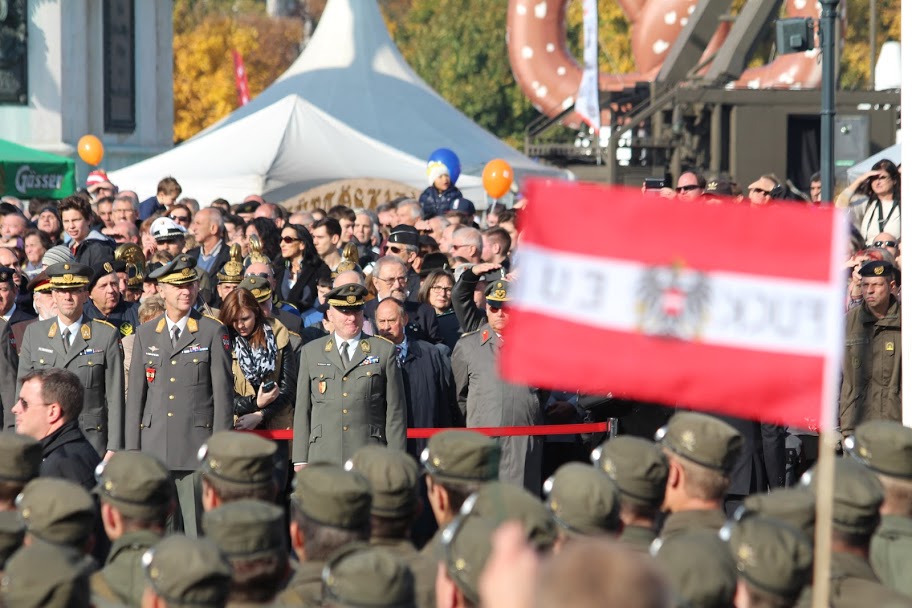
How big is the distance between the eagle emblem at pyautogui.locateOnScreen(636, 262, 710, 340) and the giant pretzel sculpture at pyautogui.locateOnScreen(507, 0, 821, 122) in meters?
24.4

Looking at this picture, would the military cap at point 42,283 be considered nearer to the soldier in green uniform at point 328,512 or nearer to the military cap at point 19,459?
the military cap at point 19,459

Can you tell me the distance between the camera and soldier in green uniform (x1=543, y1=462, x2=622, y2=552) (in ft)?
17.1

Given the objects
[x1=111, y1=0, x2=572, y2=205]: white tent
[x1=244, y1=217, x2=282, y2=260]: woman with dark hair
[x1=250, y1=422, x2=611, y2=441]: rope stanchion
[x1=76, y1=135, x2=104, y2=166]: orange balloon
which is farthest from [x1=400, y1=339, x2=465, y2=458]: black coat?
[x1=76, y1=135, x2=104, y2=166]: orange balloon

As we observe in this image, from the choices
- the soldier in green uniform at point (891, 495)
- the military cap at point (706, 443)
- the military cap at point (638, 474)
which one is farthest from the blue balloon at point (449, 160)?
the military cap at point (638, 474)

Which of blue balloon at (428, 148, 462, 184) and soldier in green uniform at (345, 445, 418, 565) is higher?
blue balloon at (428, 148, 462, 184)

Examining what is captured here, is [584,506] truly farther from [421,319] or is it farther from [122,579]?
[421,319]

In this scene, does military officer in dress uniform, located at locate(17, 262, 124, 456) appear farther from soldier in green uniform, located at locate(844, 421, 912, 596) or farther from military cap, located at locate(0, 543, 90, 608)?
military cap, located at locate(0, 543, 90, 608)

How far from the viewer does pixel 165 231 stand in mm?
12297

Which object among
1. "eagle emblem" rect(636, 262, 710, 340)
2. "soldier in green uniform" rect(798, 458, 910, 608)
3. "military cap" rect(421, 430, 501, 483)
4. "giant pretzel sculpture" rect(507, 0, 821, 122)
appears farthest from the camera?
"giant pretzel sculpture" rect(507, 0, 821, 122)

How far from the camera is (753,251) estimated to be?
448 centimetres

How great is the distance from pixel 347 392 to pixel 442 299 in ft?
6.74

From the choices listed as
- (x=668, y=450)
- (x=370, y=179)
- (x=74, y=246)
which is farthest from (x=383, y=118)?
(x=668, y=450)

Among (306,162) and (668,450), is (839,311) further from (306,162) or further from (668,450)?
(306,162)

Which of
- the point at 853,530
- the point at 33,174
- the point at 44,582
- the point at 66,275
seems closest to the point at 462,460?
the point at 853,530
